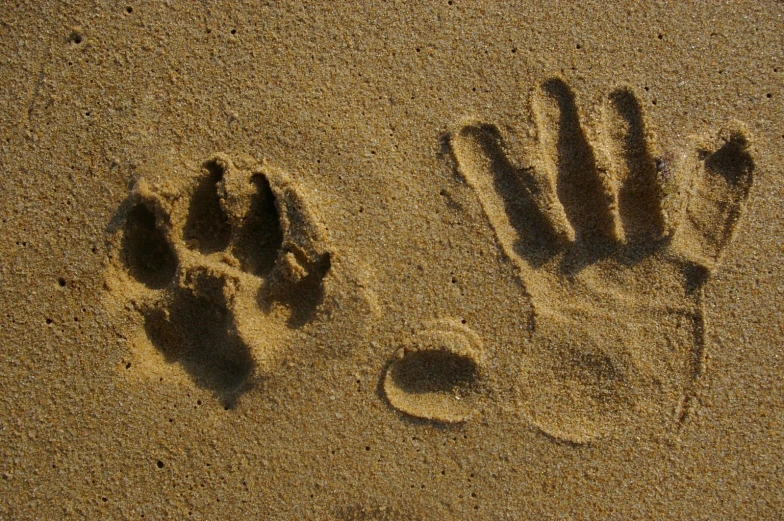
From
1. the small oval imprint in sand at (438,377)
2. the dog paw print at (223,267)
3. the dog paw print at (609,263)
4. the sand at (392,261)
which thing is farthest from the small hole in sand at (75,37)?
the small oval imprint in sand at (438,377)

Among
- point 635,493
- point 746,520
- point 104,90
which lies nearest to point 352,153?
point 104,90

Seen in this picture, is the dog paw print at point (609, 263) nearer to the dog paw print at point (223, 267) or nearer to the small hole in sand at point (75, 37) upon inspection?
the dog paw print at point (223, 267)

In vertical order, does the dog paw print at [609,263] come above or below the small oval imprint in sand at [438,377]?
above

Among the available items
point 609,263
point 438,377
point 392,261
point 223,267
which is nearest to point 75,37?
point 223,267

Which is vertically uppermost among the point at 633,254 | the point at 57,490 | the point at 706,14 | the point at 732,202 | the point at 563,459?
the point at 706,14

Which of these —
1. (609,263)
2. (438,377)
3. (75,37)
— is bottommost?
(438,377)

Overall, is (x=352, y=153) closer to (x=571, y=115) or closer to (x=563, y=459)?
(x=571, y=115)

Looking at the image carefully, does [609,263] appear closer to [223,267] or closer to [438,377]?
[438,377]
